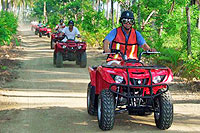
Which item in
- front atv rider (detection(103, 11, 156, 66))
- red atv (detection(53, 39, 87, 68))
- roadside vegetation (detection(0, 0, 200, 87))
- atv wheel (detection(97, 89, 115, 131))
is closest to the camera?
atv wheel (detection(97, 89, 115, 131))

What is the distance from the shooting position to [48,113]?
7809 millimetres

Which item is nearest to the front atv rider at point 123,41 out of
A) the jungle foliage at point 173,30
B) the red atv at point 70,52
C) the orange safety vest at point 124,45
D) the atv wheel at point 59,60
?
the orange safety vest at point 124,45

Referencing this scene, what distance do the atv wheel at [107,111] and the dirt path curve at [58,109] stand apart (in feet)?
0.89

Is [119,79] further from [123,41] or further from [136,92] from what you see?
[123,41]

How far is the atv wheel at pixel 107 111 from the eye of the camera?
6.15 m

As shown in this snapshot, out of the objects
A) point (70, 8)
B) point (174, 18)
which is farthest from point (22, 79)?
point (70, 8)

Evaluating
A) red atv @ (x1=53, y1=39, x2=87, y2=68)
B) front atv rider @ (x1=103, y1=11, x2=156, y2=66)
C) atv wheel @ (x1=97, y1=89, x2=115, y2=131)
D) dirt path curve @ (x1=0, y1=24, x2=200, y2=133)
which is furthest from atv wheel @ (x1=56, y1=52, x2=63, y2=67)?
atv wheel @ (x1=97, y1=89, x2=115, y2=131)

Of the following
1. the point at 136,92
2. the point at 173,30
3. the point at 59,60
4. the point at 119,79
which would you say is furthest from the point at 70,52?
the point at 119,79

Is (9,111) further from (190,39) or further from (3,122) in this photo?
(190,39)

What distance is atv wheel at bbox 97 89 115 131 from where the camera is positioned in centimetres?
615

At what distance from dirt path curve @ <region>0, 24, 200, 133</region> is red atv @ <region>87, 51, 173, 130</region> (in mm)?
353

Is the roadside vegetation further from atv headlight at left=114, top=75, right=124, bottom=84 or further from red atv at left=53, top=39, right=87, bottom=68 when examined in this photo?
atv headlight at left=114, top=75, right=124, bottom=84

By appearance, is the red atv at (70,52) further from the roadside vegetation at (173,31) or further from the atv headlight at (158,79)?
the atv headlight at (158,79)

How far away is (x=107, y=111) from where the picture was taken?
614cm
